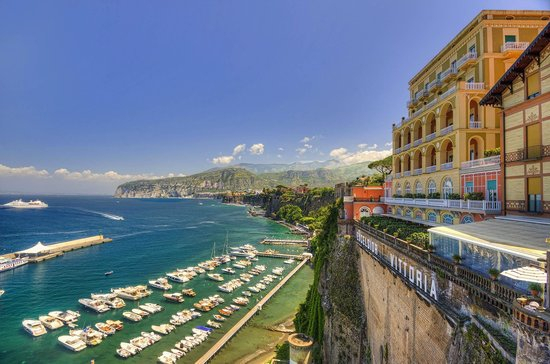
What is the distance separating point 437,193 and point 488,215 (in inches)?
235

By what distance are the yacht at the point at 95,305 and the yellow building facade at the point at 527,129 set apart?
144 feet

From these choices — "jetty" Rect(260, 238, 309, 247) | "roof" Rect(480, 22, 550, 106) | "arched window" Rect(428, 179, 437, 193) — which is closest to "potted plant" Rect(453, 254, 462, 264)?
"roof" Rect(480, 22, 550, 106)

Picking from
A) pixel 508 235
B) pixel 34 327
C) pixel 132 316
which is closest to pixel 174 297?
pixel 132 316

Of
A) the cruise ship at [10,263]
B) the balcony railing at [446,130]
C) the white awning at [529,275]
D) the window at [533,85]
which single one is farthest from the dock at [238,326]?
the cruise ship at [10,263]

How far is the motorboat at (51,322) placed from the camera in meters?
33.2

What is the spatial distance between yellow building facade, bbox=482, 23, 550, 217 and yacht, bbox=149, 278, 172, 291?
44.9 m

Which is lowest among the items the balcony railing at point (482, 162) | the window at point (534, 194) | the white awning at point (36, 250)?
the white awning at point (36, 250)

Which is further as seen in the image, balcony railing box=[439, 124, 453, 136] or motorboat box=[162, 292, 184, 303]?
motorboat box=[162, 292, 184, 303]

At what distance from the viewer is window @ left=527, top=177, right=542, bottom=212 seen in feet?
41.2

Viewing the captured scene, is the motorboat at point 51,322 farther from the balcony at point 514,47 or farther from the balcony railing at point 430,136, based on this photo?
the balcony at point 514,47

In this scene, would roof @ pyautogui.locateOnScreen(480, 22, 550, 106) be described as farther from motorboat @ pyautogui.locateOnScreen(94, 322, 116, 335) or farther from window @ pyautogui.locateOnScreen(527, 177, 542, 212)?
motorboat @ pyautogui.locateOnScreen(94, 322, 116, 335)

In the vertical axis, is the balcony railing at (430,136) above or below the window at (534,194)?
above

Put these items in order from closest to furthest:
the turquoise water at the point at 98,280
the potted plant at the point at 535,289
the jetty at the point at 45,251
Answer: the potted plant at the point at 535,289 → the turquoise water at the point at 98,280 → the jetty at the point at 45,251

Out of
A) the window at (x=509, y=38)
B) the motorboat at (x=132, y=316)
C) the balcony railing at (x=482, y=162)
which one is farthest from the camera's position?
the motorboat at (x=132, y=316)
